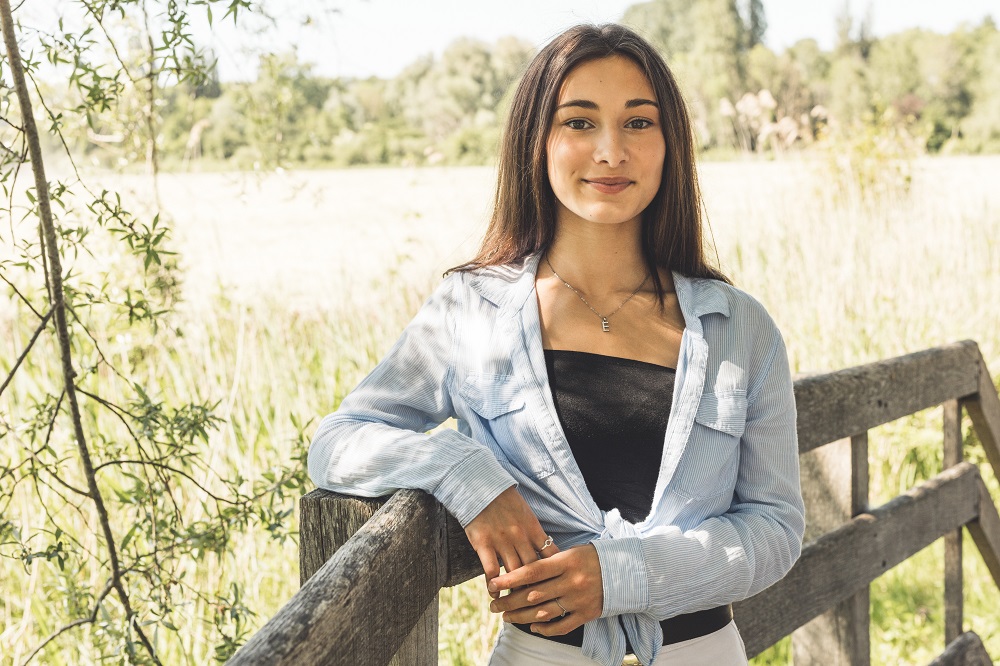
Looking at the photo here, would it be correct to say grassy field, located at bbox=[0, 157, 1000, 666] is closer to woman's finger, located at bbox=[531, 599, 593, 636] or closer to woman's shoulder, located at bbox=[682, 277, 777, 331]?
woman's shoulder, located at bbox=[682, 277, 777, 331]

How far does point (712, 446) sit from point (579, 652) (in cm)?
36

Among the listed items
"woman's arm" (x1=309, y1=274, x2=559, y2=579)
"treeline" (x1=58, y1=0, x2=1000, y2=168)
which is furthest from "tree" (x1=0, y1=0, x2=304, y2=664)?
"woman's arm" (x1=309, y1=274, x2=559, y2=579)

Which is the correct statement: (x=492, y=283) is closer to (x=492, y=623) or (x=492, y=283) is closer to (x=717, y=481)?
(x=717, y=481)

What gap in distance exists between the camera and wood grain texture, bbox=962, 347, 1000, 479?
8.68ft

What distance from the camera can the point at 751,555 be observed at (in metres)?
1.38

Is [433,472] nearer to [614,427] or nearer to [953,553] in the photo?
[614,427]

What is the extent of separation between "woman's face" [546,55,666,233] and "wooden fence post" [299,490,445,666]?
0.59 m

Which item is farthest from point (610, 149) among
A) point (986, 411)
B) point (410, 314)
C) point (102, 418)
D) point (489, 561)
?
point (410, 314)

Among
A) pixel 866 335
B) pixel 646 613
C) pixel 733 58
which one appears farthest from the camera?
pixel 733 58

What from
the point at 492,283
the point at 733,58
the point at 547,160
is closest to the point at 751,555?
the point at 492,283

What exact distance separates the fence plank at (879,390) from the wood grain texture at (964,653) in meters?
0.64

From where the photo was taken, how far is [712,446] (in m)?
1.42

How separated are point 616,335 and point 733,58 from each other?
48.0 meters

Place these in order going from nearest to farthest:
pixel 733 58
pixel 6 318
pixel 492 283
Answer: pixel 492 283 → pixel 6 318 → pixel 733 58
